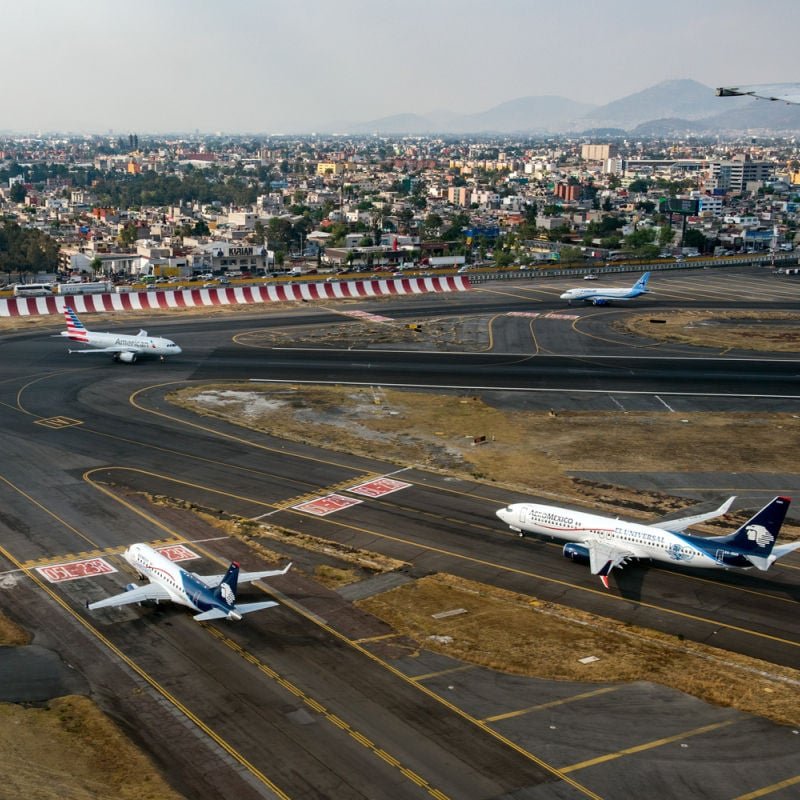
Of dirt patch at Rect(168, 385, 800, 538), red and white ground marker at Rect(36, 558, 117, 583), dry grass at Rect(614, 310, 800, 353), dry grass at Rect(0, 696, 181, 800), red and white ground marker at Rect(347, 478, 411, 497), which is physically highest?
dry grass at Rect(0, 696, 181, 800)

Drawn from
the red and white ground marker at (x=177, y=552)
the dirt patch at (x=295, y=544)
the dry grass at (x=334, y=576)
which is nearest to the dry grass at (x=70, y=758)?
the dry grass at (x=334, y=576)

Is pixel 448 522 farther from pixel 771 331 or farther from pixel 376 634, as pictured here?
pixel 771 331

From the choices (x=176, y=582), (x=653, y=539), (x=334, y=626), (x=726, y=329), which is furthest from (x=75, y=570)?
(x=726, y=329)

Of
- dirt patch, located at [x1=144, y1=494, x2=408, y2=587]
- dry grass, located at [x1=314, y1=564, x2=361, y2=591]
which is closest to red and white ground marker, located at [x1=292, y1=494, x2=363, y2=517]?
dirt patch, located at [x1=144, y1=494, x2=408, y2=587]

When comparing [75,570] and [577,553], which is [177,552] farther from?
[577,553]

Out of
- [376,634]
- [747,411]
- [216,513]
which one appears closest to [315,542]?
[216,513]

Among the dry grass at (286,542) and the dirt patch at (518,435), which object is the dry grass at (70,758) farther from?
the dirt patch at (518,435)

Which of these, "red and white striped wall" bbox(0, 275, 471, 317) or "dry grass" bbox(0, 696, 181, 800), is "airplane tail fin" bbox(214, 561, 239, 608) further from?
"red and white striped wall" bbox(0, 275, 471, 317)
